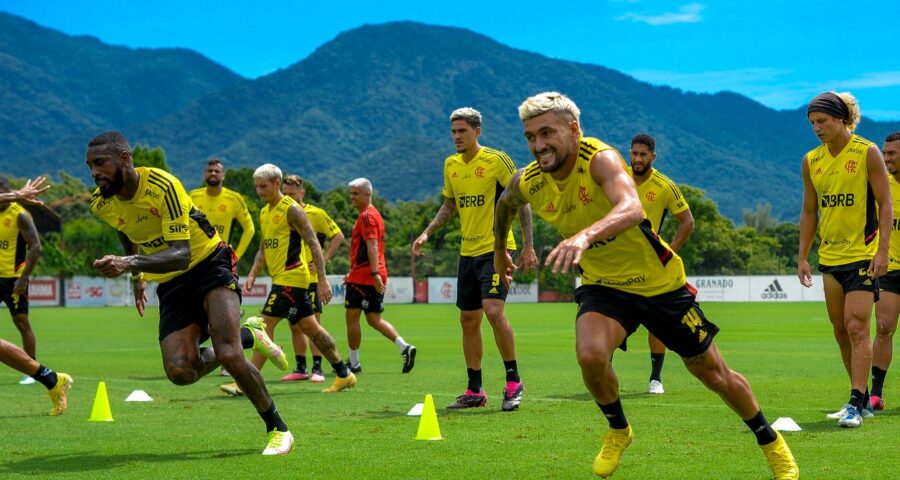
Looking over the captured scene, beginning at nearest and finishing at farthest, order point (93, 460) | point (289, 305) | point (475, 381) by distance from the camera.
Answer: point (93, 460)
point (475, 381)
point (289, 305)

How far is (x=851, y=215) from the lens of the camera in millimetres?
9367

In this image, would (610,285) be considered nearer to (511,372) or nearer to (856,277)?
(856,277)

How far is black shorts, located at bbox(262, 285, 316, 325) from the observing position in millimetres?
13664

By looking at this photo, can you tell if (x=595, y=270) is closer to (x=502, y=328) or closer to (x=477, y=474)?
(x=477, y=474)

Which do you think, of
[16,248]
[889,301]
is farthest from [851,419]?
[16,248]

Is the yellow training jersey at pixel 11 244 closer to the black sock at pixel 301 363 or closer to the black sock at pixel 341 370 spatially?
the black sock at pixel 301 363

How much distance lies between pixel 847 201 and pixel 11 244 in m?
9.53

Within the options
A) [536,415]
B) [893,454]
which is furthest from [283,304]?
[893,454]

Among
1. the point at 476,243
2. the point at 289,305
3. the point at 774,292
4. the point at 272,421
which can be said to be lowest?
the point at 774,292

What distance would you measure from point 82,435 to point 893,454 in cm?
604

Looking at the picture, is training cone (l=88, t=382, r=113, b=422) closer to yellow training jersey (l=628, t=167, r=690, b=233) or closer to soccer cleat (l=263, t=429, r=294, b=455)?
soccer cleat (l=263, t=429, r=294, b=455)

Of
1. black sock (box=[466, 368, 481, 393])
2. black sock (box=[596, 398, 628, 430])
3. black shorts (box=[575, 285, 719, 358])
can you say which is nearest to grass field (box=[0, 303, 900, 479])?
black sock (box=[466, 368, 481, 393])

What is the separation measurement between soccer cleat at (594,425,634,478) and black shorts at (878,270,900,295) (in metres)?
4.41

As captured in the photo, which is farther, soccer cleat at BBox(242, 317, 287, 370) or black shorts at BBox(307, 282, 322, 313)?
black shorts at BBox(307, 282, 322, 313)
